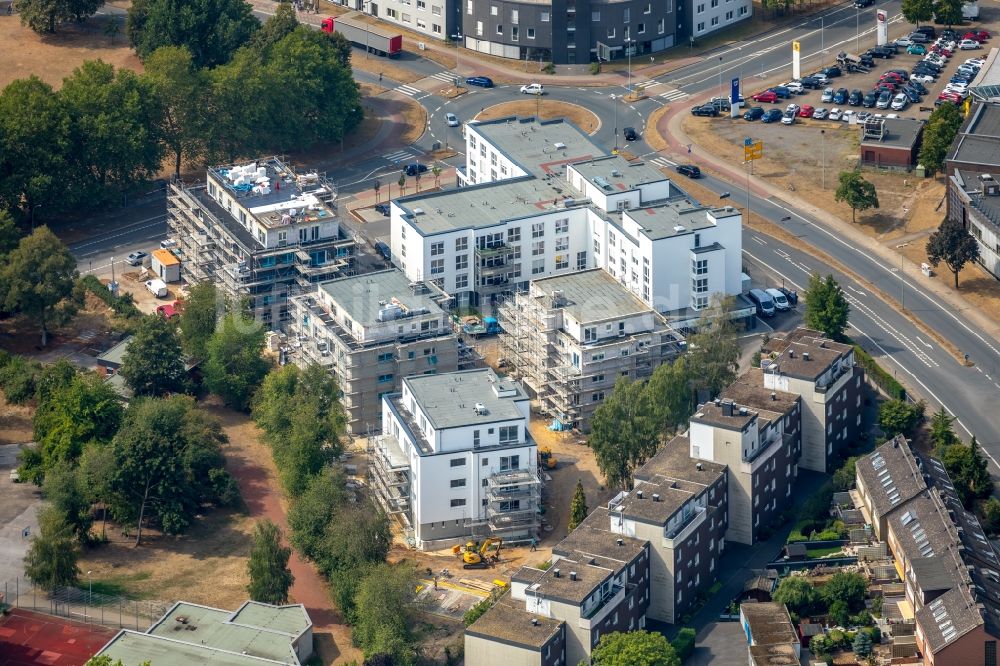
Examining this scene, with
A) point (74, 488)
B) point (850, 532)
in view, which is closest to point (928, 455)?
point (850, 532)

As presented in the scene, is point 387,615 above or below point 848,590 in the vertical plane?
above

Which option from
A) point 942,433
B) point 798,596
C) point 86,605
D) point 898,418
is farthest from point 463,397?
point 942,433

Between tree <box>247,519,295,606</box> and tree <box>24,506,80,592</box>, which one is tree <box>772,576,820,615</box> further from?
tree <box>24,506,80,592</box>

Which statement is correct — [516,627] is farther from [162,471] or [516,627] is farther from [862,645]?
[162,471]

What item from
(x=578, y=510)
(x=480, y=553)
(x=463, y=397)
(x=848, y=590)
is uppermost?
(x=463, y=397)

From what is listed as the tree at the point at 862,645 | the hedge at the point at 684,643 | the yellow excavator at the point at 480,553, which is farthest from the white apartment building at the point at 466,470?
the tree at the point at 862,645

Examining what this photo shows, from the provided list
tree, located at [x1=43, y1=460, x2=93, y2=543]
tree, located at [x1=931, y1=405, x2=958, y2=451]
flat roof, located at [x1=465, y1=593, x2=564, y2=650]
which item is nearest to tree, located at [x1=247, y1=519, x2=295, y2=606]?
tree, located at [x1=43, y1=460, x2=93, y2=543]

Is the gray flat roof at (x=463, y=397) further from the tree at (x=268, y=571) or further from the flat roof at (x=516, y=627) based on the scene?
the flat roof at (x=516, y=627)

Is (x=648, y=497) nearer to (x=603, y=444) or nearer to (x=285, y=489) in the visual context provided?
(x=603, y=444)
